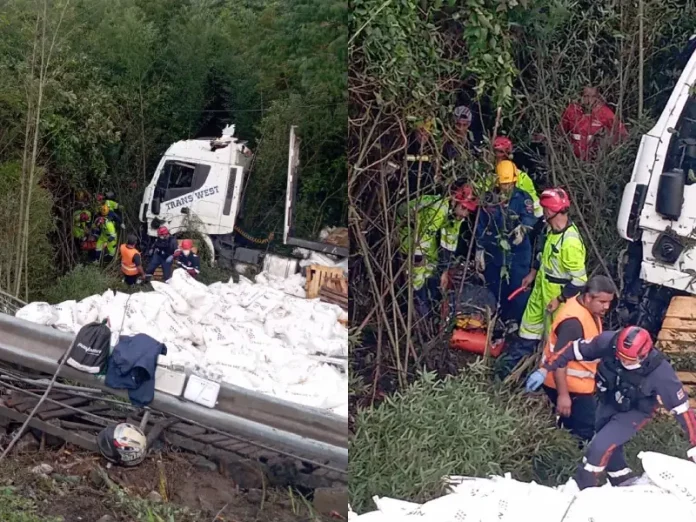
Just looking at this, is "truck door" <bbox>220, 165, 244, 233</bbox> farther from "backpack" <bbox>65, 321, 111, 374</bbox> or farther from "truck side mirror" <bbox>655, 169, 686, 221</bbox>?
"truck side mirror" <bbox>655, 169, 686, 221</bbox>

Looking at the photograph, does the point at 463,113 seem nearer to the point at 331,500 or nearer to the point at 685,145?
the point at 685,145

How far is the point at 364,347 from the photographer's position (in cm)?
343

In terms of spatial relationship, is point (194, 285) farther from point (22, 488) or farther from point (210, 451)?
point (22, 488)

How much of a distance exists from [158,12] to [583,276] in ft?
6.80

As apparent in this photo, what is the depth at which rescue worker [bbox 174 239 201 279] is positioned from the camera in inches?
138

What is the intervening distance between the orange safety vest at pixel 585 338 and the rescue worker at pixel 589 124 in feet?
2.08

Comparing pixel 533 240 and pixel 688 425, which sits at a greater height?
pixel 533 240

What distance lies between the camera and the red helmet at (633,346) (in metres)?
3.40

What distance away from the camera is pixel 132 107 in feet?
11.3

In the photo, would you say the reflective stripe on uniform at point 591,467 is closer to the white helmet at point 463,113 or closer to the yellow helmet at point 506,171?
the yellow helmet at point 506,171

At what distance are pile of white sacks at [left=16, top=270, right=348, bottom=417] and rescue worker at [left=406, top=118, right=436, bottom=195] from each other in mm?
Answer: 595

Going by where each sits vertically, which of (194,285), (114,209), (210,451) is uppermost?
(114,209)

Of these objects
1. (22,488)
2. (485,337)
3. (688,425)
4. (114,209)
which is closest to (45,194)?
→ (114,209)

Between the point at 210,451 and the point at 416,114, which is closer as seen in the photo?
the point at 416,114
